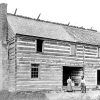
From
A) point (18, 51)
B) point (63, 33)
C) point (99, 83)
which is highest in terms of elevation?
point (63, 33)

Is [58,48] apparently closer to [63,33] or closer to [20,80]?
[63,33]

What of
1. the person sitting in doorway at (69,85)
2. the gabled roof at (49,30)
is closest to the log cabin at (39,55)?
the gabled roof at (49,30)

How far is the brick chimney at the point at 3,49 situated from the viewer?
25953mm

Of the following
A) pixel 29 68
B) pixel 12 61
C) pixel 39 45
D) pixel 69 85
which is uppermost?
pixel 39 45

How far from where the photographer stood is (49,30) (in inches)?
1153

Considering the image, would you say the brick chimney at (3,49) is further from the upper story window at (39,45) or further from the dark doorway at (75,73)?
the dark doorway at (75,73)

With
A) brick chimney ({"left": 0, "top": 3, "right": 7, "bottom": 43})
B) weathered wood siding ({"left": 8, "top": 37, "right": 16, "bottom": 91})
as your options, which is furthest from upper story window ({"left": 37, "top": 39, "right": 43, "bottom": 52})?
brick chimney ({"left": 0, "top": 3, "right": 7, "bottom": 43})

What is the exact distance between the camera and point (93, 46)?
31.5 m

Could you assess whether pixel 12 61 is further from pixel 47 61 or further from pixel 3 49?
pixel 47 61

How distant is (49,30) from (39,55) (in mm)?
4335

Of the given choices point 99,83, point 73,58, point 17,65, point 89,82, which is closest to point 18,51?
point 17,65

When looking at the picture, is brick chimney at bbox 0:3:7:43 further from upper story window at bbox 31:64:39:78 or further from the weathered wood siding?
upper story window at bbox 31:64:39:78

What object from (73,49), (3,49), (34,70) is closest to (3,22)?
(3,49)

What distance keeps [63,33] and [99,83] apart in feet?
33.0
